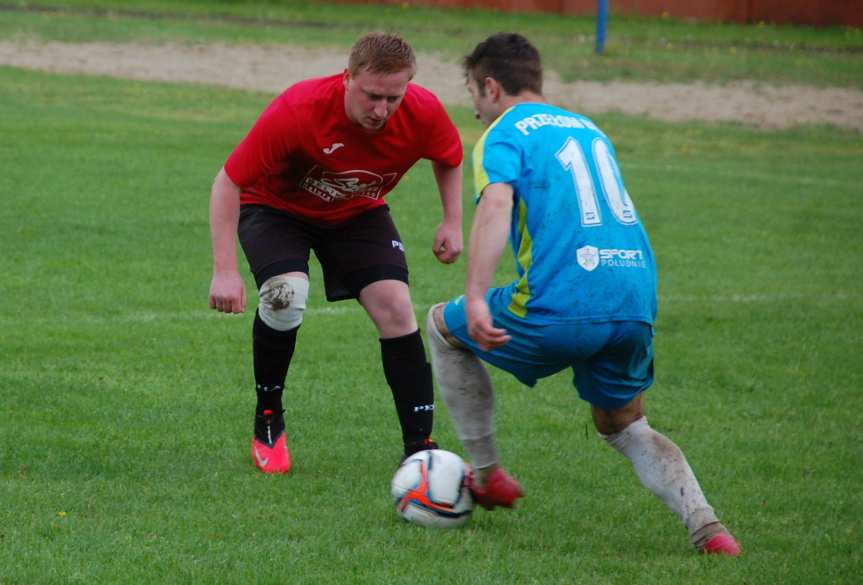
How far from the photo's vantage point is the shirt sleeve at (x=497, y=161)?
4.64 m

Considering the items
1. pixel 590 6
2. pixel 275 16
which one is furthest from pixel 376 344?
pixel 590 6

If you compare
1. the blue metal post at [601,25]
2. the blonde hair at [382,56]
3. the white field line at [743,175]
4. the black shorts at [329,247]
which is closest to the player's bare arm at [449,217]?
the black shorts at [329,247]

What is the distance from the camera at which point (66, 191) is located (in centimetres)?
1272

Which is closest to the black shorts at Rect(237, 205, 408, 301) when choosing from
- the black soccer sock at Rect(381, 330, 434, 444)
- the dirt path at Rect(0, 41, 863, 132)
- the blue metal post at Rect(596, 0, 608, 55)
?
the black soccer sock at Rect(381, 330, 434, 444)

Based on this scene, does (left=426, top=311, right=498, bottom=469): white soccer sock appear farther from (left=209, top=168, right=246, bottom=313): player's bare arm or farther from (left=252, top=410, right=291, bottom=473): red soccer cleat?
→ (left=252, top=410, right=291, bottom=473): red soccer cleat

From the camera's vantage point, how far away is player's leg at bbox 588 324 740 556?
4.82 meters

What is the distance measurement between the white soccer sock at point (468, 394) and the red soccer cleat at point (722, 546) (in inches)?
33.1

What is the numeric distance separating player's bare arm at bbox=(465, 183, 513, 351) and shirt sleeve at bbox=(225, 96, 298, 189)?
120 centimetres

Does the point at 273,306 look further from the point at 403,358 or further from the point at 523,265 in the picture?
the point at 523,265

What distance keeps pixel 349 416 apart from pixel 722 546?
2.44 meters

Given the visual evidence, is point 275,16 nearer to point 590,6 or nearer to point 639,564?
point 590,6

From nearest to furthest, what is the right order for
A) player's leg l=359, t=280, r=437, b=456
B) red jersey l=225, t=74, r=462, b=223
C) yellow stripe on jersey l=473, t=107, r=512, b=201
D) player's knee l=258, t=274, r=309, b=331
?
yellow stripe on jersey l=473, t=107, r=512, b=201 → red jersey l=225, t=74, r=462, b=223 → player's knee l=258, t=274, r=309, b=331 → player's leg l=359, t=280, r=437, b=456

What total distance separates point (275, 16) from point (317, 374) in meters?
24.4

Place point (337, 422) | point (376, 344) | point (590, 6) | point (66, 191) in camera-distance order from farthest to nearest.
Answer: point (590, 6)
point (66, 191)
point (376, 344)
point (337, 422)
